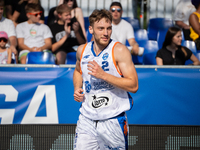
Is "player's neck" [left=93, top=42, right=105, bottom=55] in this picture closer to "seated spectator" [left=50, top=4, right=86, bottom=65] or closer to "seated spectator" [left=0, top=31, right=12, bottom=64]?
"seated spectator" [left=0, top=31, right=12, bottom=64]

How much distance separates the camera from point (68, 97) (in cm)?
427

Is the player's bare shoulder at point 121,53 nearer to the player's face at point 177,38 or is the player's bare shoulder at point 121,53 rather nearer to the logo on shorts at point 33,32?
the player's face at point 177,38

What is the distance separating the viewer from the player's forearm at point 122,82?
265cm

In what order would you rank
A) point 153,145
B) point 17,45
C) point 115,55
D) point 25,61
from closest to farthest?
point 115,55
point 153,145
point 25,61
point 17,45

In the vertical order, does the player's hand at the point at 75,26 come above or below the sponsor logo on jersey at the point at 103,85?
above

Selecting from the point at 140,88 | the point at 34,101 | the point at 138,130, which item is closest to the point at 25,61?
the point at 34,101

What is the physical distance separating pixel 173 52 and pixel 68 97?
276cm

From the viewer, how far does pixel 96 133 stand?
2896 mm

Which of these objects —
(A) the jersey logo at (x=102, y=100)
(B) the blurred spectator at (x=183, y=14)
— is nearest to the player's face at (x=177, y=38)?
(B) the blurred spectator at (x=183, y=14)

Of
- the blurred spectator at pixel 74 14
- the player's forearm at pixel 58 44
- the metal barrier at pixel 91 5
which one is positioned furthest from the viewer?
the metal barrier at pixel 91 5

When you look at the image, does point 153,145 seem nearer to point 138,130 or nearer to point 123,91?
point 138,130

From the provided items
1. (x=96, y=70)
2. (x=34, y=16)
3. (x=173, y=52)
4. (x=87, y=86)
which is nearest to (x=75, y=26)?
(x=34, y=16)

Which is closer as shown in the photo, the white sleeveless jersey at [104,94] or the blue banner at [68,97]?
the white sleeveless jersey at [104,94]

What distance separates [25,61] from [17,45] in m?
0.75
